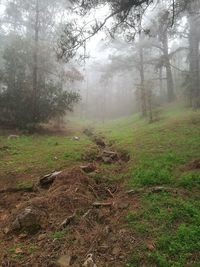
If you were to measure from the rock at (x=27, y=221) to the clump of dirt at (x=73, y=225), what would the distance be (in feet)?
0.29

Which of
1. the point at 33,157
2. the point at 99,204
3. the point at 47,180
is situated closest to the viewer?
the point at 99,204

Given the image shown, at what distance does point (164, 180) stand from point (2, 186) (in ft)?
12.9

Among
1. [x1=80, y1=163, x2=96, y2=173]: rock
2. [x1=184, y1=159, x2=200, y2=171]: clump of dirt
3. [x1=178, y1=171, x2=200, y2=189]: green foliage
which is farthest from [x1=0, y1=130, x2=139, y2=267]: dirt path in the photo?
[x1=184, y1=159, x2=200, y2=171]: clump of dirt

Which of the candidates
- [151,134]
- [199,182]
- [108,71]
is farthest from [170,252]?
[108,71]

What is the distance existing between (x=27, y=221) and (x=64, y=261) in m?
1.30

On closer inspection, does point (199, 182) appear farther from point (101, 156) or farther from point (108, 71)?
point (108, 71)

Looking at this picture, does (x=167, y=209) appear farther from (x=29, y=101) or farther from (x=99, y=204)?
(x=29, y=101)

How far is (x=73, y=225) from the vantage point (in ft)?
16.8

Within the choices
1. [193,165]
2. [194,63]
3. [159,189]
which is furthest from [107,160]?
[194,63]

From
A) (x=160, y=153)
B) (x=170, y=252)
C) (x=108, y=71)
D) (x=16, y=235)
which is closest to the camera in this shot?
(x=170, y=252)

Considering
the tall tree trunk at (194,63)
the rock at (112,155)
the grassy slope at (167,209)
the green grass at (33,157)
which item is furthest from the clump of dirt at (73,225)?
the tall tree trunk at (194,63)

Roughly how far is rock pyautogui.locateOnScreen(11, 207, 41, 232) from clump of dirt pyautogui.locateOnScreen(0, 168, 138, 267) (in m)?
0.09

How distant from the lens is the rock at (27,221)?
16.9 feet

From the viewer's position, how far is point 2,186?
24.1 ft
